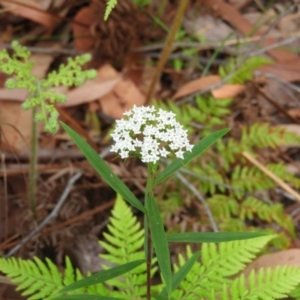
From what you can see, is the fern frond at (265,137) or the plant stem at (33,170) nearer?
the plant stem at (33,170)

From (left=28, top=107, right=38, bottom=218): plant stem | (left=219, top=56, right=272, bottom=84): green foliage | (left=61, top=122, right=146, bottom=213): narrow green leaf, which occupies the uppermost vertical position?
(left=219, top=56, right=272, bottom=84): green foliage

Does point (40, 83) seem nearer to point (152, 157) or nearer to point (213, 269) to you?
point (152, 157)

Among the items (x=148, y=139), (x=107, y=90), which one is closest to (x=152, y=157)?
(x=148, y=139)

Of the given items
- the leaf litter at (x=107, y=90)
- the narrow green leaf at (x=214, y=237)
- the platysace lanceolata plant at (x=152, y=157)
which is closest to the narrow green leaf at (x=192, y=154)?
the platysace lanceolata plant at (x=152, y=157)

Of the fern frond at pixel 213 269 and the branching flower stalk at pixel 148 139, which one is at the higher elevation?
the branching flower stalk at pixel 148 139

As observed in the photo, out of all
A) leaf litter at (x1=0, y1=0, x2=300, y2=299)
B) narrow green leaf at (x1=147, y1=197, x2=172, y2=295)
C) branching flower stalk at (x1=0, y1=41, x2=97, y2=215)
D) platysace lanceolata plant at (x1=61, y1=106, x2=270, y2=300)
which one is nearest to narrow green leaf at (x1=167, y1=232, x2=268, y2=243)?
platysace lanceolata plant at (x1=61, y1=106, x2=270, y2=300)

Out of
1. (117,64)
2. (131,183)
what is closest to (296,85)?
(117,64)

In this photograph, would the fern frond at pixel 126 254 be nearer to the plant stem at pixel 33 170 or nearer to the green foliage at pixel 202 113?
the plant stem at pixel 33 170

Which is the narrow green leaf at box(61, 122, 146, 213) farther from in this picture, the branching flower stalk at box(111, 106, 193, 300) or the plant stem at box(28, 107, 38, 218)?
the plant stem at box(28, 107, 38, 218)
